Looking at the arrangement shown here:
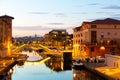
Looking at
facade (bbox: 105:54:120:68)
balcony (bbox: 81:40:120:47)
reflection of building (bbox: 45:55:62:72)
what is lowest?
reflection of building (bbox: 45:55:62:72)

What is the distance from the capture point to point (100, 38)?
84250 millimetres

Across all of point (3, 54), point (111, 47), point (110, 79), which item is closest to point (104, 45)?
point (111, 47)

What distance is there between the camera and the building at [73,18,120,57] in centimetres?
8144

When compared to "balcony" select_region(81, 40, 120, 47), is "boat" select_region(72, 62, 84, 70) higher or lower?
lower

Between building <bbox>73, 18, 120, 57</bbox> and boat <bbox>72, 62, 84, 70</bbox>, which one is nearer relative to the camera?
boat <bbox>72, 62, 84, 70</bbox>

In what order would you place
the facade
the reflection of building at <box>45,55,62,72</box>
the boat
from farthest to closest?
the reflection of building at <box>45,55,62,72</box> < the boat < the facade

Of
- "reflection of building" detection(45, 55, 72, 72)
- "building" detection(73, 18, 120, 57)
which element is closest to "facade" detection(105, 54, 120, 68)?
"reflection of building" detection(45, 55, 72, 72)

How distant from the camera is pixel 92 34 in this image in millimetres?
83438

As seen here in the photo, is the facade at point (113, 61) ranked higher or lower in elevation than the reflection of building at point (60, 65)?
higher

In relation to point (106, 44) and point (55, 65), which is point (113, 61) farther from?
point (106, 44)

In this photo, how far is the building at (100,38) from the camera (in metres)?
81.4

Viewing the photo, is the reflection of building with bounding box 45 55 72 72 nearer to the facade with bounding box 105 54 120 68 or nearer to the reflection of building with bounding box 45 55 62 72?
the reflection of building with bounding box 45 55 62 72

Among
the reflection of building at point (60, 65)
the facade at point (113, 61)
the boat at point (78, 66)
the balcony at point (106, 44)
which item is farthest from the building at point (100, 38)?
the facade at point (113, 61)

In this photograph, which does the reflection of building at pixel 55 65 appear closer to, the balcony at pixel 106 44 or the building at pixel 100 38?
the building at pixel 100 38
